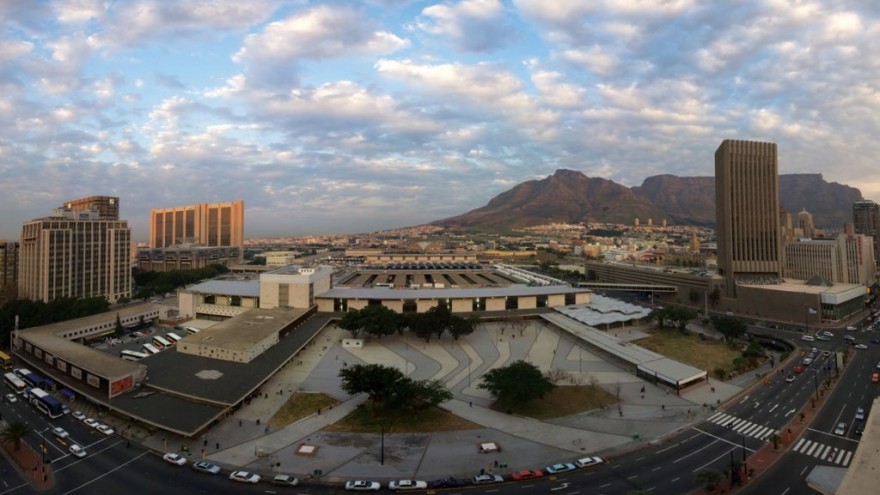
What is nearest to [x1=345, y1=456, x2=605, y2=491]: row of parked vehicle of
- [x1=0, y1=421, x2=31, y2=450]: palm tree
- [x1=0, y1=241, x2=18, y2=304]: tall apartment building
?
[x1=0, y1=421, x2=31, y2=450]: palm tree

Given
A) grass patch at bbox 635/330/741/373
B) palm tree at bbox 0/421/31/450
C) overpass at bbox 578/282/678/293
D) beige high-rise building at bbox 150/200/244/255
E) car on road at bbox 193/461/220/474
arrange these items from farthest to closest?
beige high-rise building at bbox 150/200/244/255, overpass at bbox 578/282/678/293, grass patch at bbox 635/330/741/373, palm tree at bbox 0/421/31/450, car on road at bbox 193/461/220/474

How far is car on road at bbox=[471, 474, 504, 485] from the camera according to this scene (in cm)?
2594

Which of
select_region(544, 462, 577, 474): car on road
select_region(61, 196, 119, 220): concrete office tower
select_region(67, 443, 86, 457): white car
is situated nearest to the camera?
select_region(544, 462, 577, 474): car on road

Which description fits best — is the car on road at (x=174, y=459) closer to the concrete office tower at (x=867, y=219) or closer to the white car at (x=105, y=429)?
the white car at (x=105, y=429)

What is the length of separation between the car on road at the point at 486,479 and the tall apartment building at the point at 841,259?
3837 inches

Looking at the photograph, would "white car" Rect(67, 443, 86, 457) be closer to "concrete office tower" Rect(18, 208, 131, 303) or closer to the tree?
the tree

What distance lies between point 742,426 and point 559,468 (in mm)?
16159

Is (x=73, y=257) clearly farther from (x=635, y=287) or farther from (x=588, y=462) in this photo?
(x=635, y=287)

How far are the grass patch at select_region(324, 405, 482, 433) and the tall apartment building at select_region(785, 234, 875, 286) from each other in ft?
309

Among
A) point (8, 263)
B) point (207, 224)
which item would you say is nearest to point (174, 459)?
point (8, 263)

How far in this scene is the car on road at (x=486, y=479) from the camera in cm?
2594

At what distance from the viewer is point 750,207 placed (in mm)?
90000

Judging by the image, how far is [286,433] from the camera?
32.7 meters

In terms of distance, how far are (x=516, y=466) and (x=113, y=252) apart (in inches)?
3707
